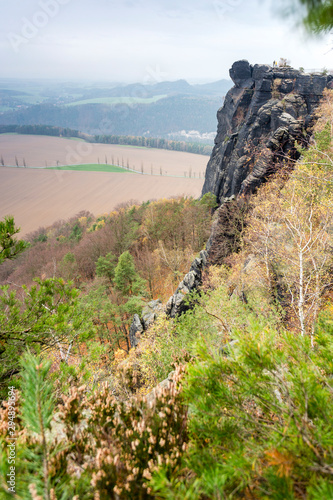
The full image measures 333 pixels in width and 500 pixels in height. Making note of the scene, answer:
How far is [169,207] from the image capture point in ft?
144

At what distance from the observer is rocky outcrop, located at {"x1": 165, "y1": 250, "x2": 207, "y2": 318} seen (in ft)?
68.1

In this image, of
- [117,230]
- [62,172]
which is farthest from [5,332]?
[62,172]

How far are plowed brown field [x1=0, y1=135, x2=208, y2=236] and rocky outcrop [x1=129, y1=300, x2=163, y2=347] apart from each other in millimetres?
69438

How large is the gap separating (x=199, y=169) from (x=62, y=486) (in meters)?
144

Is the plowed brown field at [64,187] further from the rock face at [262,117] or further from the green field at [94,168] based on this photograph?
the rock face at [262,117]

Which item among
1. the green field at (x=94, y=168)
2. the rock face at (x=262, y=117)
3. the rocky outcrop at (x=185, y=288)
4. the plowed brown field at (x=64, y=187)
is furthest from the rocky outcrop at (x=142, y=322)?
the green field at (x=94, y=168)

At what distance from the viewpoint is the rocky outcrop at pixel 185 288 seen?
20.8 m

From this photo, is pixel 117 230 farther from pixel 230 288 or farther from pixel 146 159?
pixel 146 159

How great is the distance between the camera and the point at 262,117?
34.3m

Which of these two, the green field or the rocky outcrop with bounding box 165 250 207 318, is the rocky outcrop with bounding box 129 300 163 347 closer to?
the rocky outcrop with bounding box 165 250 207 318

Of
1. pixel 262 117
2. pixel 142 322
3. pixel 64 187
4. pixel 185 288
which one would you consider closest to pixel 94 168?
pixel 64 187

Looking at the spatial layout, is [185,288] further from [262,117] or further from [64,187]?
[64,187]

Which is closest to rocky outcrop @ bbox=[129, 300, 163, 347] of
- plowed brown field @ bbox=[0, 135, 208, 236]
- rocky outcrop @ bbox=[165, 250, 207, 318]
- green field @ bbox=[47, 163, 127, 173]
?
rocky outcrop @ bbox=[165, 250, 207, 318]

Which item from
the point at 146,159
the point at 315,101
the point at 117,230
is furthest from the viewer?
the point at 146,159
